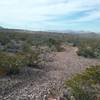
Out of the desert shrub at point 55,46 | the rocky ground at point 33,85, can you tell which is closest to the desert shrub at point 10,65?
the rocky ground at point 33,85

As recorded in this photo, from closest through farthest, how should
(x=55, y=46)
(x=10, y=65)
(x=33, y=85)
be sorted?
(x=33, y=85) < (x=10, y=65) < (x=55, y=46)

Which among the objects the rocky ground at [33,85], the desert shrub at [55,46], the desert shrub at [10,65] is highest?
the desert shrub at [10,65]

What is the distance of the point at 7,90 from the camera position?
55.2 ft

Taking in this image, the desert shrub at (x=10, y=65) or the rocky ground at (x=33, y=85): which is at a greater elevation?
the desert shrub at (x=10, y=65)

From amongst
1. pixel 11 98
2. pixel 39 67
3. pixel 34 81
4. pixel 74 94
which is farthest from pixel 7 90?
pixel 39 67

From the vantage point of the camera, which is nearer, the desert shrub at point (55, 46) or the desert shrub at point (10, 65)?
the desert shrub at point (10, 65)

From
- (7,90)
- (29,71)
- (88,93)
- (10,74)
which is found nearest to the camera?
(88,93)

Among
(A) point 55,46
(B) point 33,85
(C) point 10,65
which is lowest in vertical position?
(A) point 55,46

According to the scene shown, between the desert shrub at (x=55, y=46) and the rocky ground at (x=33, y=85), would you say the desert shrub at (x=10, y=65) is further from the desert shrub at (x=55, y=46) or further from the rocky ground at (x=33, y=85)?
the desert shrub at (x=55, y=46)

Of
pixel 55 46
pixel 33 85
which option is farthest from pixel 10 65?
pixel 55 46

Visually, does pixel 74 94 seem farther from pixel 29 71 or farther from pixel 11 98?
pixel 29 71

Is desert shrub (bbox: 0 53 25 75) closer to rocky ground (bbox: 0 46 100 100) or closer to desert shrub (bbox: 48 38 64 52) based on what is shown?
rocky ground (bbox: 0 46 100 100)

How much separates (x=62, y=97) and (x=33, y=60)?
11.2 meters

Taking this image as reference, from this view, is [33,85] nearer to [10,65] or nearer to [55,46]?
[10,65]
